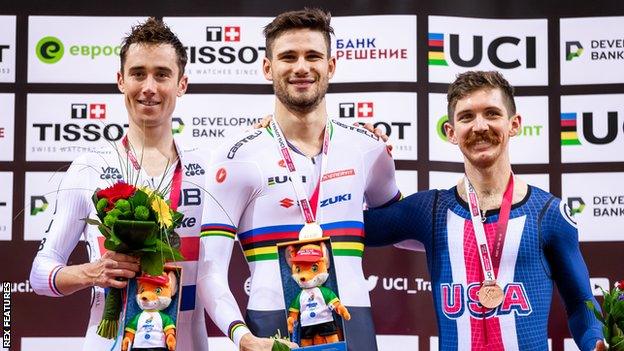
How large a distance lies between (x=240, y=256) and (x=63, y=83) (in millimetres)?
1282

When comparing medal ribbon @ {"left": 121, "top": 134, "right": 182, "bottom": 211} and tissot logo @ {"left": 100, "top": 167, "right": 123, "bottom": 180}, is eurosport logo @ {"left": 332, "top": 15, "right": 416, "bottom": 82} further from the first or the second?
tissot logo @ {"left": 100, "top": 167, "right": 123, "bottom": 180}

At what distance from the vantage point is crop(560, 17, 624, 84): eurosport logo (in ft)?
13.9

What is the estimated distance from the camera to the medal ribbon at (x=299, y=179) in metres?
2.66

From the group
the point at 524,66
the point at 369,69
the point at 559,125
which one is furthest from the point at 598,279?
the point at 369,69

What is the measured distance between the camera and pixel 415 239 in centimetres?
299

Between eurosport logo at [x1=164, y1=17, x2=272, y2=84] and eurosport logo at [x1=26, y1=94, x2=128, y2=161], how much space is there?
45 centimetres

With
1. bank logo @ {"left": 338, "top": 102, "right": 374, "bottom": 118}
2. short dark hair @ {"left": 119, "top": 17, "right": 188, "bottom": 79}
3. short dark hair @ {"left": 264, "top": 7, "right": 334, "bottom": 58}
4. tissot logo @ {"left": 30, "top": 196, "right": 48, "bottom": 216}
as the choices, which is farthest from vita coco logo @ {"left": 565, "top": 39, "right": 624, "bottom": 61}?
tissot logo @ {"left": 30, "top": 196, "right": 48, "bottom": 216}

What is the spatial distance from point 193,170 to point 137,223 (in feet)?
2.10

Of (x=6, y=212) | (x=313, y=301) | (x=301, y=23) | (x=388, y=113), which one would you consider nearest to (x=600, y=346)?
(x=313, y=301)

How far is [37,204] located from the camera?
418 centimetres

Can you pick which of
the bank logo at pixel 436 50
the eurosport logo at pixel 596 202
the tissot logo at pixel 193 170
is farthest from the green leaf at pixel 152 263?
the eurosport logo at pixel 596 202

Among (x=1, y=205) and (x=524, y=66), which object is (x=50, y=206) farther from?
(x=524, y=66)

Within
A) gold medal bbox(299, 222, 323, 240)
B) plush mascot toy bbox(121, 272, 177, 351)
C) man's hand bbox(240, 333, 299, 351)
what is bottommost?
man's hand bbox(240, 333, 299, 351)

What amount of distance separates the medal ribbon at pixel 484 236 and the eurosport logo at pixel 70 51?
2.26m
